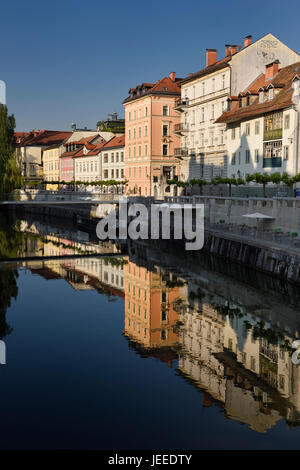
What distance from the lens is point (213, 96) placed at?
51.2 meters

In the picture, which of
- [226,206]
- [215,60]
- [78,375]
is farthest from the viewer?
[215,60]

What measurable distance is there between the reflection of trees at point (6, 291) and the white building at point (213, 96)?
24244mm

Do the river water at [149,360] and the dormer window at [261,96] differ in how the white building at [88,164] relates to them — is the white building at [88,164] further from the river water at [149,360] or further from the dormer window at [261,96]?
the river water at [149,360]

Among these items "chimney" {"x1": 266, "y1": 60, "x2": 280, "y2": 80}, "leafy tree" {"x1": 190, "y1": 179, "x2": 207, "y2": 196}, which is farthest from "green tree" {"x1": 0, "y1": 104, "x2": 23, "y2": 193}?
"chimney" {"x1": 266, "y1": 60, "x2": 280, "y2": 80}

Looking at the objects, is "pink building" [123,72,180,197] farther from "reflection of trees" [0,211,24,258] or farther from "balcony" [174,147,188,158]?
"reflection of trees" [0,211,24,258]

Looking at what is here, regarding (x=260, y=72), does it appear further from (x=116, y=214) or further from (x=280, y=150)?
(x=116, y=214)

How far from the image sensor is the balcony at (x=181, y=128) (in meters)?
58.4

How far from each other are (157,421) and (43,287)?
1666cm

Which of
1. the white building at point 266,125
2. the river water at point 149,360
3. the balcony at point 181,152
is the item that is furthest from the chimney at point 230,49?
the river water at point 149,360

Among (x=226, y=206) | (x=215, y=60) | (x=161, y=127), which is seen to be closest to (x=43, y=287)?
(x=226, y=206)

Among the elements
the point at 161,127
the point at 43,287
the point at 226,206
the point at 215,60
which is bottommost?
the point at 43,287

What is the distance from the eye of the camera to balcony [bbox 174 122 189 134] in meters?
58.4

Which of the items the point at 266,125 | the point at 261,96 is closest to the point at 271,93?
the point at 261,96
